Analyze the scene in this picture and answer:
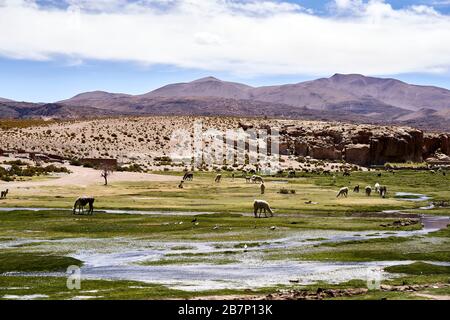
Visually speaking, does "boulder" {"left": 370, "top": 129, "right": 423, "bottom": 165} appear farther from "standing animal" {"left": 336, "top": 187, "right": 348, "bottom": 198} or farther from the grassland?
"standing animal" {"left": 336, "top": 187, "right": 348, "bottom": 198}

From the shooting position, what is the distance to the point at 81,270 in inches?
925

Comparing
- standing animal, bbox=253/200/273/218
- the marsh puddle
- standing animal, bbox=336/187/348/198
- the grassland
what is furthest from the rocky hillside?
the marsh puddle

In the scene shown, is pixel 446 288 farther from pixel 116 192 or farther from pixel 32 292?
pixel 116 192

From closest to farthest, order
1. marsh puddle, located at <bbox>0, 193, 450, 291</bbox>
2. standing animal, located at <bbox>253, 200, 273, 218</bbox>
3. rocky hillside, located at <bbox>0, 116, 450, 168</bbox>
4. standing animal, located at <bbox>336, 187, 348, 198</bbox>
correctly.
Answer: marsh puddle, located at <bbox>0, 193, 450, 291</bbox> < standing animal, located at <bbox>253, 200, 273, 218</bbox> < standing animal, located at <bbox>336, 187, 348, 198</bbox> < rocky hillside, located at <bbox>0, 116, 450, 168</bbox>

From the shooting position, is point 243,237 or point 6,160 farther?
point 6,160

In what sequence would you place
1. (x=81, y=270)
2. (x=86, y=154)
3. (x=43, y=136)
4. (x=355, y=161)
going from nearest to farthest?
(x=81, y=270)
(x=86, y=154)
(x=43, y=136)
(x=355, y=161)

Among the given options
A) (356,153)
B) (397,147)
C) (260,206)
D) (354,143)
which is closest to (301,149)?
(356,153)

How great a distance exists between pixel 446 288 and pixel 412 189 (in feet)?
161

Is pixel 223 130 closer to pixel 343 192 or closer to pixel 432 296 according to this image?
pixel 343 192

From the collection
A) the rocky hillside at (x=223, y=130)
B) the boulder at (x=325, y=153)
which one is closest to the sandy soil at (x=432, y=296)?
the rocky hillside at (x=223, y=130)

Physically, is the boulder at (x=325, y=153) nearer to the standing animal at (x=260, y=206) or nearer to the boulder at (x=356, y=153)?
the boulder at (x=356, y=153)

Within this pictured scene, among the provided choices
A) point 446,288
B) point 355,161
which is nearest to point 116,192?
point 446,288

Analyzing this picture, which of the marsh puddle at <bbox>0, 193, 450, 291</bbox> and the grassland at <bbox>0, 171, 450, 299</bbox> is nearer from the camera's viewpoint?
the grassland at <bbox>0, 171, 450, 299</bbox>

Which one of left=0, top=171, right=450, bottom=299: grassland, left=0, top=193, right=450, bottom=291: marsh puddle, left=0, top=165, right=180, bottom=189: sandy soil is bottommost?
left=0, top=193, right=450, bottom=291: marsh puddle
